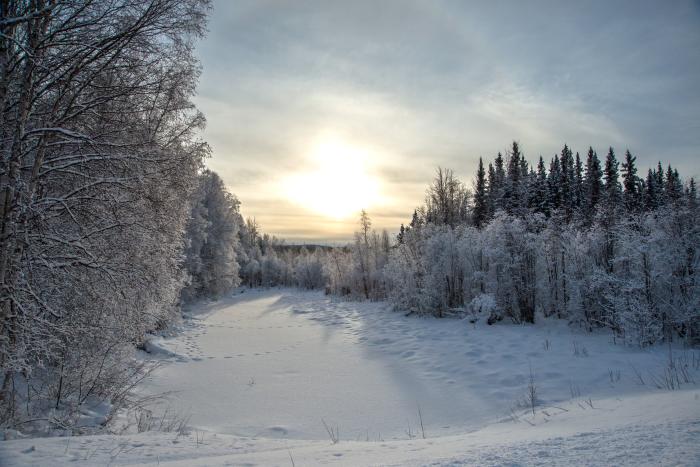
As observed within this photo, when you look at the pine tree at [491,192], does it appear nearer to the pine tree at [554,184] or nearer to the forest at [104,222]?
the pine tree at [554,184]

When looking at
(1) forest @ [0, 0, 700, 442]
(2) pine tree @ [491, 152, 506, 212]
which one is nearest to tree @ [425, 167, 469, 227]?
(2) pine tree @ [491, 152, 506, 212]

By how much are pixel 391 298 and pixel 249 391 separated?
55.2ft

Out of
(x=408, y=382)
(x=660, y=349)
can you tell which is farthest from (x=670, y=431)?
(x=660, y=349)

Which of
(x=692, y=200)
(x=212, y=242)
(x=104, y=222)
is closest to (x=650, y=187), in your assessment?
(x=692, y=200)

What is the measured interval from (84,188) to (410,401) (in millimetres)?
7257

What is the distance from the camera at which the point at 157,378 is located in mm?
10297

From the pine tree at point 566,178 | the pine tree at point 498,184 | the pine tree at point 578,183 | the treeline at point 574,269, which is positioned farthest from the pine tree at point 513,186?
the treeline at point 574,269

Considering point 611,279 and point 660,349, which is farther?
point 611,279

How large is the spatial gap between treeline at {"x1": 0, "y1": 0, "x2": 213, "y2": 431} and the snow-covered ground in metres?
1.89

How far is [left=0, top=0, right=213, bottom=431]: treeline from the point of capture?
195 inches

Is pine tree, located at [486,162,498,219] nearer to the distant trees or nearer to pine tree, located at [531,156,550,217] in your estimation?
pine tree, located at [531,156,550,217]

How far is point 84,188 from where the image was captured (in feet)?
18.2

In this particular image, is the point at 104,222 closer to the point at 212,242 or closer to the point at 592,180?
the point at 212,242

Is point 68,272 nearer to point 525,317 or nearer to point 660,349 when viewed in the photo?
point 660,349
